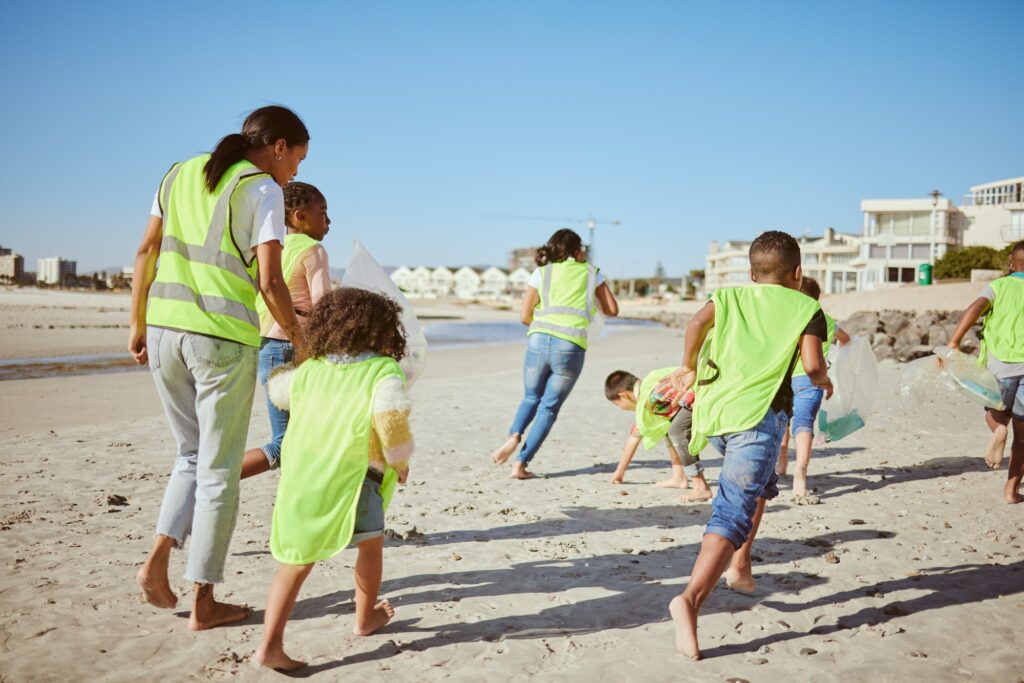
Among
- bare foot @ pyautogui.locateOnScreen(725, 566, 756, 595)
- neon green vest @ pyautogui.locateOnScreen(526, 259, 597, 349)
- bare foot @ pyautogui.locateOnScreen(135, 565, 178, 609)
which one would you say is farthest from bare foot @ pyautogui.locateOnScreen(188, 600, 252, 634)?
neon green vest @ pyautogui.locateOnScreen(526, 259, 597, 349)

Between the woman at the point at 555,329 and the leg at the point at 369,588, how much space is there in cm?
297

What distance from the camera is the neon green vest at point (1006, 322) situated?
209 inches

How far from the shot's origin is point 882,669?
113 inches

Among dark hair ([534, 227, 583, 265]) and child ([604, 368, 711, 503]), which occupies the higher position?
dark hair ([534, 227, 583, 265])

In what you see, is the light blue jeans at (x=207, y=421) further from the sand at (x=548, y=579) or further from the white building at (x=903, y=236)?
the white building at (x=903, y=236)

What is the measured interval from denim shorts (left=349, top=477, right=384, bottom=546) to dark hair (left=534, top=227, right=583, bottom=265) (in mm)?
3561

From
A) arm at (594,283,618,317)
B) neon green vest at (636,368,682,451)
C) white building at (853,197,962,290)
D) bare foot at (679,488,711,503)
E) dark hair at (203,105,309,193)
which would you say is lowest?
bare foot at (679,488,711,503)

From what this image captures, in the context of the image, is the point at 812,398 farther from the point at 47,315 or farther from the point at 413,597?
the point at 47,315

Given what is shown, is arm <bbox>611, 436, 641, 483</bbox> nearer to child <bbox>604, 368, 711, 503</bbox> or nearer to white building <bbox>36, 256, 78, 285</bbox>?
child <bbox>604, 368, 711, 503</bbox>

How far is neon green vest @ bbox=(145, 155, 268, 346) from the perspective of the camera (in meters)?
2.98

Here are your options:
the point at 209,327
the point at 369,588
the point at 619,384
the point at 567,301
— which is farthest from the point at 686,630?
the point at 567,301

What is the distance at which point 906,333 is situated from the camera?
796 inches

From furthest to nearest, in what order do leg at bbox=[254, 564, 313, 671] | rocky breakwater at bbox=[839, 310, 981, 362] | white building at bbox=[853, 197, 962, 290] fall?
white building at bbox=[853, 197, 962, 290] → rocky breakwater at bbox=[839, 310, 981, 362] → leg at bbox=[254, 564, 313, 671]

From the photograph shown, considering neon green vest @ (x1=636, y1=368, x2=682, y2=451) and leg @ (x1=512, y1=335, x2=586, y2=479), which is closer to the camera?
neon green vest @ (x1=636, y1=368, x2=682, y2=451)
